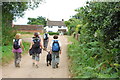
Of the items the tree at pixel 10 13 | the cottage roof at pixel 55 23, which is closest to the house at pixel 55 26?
the cottage roof at pixel 55 23

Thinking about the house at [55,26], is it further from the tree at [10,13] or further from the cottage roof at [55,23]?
the tree at [10,13]

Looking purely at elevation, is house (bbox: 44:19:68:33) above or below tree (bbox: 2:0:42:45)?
below

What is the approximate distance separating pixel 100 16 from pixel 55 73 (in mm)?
2952

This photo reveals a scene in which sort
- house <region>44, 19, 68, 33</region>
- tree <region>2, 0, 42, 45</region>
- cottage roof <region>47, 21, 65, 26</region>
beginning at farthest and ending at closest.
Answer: cottage roof <region>47, 21, 65, 26</region>, house <region>44, 19, 68, 33</region>, tree <region>2, 0, 42, 45</region>

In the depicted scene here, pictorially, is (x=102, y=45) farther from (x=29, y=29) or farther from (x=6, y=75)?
(x=29, y=29)

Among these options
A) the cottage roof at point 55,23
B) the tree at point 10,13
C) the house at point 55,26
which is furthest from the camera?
the cottage roof at point 55,23

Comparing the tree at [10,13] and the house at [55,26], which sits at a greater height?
the tree at [10,13]

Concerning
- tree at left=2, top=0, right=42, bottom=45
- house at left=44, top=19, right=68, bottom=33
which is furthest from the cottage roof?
tree at left=2, top=0, right=42, bottom=45

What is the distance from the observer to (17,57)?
38.9 ft

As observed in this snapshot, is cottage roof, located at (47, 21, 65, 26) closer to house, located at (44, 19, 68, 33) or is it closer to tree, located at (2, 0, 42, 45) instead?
house, located at (44, 19, 68, 33)

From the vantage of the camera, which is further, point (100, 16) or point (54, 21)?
point (54, 21)

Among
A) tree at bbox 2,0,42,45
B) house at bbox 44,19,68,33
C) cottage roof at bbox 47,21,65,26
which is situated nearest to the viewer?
tree at bbox 2,0,42,45

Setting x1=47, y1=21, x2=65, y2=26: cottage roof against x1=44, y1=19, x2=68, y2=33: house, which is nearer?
x1=44, y1=19, x2=68, y2=33: house

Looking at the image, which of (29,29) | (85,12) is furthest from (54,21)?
(85,12)
